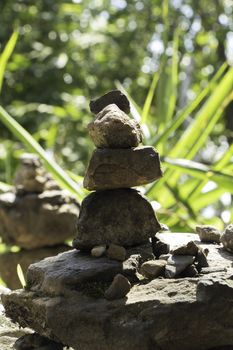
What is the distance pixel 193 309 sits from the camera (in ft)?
6.07

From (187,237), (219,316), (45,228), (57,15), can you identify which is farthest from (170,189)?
(57,15)

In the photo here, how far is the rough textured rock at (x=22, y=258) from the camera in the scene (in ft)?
13.3

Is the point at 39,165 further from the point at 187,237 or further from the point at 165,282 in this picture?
the point at 165,282

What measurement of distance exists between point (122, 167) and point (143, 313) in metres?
0.47

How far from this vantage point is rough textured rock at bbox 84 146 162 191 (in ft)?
7.01

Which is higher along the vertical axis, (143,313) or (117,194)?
(117,194)

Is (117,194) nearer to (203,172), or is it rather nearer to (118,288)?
(118,288)

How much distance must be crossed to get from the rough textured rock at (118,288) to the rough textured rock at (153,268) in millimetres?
104

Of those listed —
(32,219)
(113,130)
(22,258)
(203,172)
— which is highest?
(113,130)

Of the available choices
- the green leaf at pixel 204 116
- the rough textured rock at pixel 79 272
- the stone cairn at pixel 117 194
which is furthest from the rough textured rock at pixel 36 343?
the green leaf at pixel 204 116

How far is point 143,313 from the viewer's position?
1861 mm

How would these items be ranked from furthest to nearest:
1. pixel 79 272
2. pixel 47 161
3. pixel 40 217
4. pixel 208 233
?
1. pixel 40 217
2. pixel 47 161
3. pixel 208 233
4. pixel 79 272

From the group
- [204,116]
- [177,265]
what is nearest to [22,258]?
[204,116]

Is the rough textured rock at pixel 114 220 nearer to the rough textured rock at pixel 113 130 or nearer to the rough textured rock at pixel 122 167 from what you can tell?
the rough textured rock at pixel 122 167
